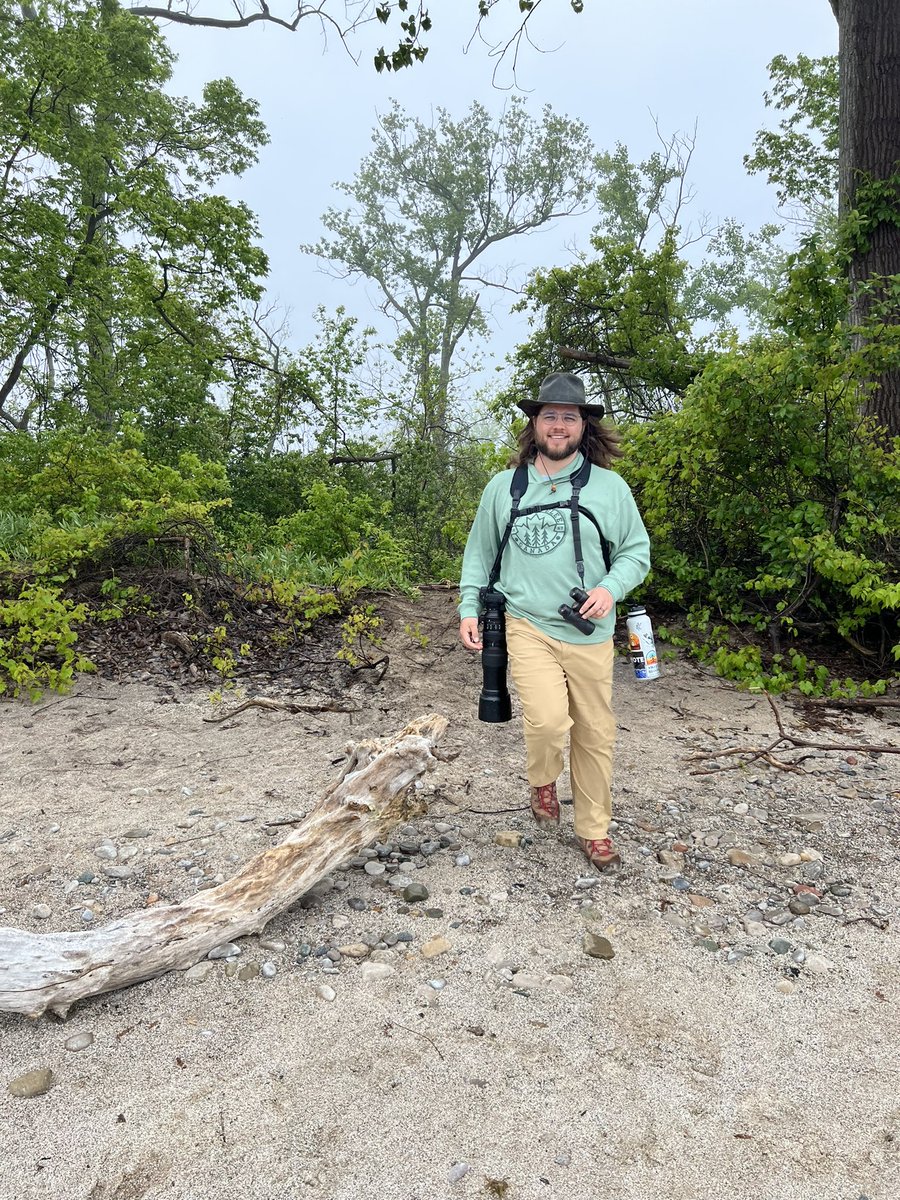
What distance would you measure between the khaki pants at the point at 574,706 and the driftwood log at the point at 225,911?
0.53 metres

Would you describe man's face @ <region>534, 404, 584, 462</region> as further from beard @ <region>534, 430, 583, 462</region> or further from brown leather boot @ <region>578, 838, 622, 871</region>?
brown leather boot @ <region>578, 838, 622, 871</region>

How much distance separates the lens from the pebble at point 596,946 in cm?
286

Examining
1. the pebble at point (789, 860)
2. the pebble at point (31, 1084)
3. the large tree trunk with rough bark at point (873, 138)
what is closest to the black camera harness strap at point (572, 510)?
the pebble at point (789, 860)

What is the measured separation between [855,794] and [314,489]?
641 centimetres

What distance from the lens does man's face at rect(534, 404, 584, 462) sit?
131 inches

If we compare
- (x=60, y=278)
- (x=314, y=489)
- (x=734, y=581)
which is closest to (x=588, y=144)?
(x=60, y=278)

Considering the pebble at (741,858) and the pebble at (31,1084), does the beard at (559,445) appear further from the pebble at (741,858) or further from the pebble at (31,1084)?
the pebble at (31,1084)

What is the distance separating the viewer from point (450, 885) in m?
3.34

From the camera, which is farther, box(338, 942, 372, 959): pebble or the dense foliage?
the dense foliage

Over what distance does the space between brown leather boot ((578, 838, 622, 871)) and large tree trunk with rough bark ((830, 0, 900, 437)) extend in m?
5.11

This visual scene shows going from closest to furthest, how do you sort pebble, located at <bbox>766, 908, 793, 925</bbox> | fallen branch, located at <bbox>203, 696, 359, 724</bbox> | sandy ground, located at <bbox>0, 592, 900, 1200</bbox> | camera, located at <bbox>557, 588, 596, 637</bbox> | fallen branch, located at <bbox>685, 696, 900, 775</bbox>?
sandy ground, located at <bbox>0, 592, 900, 1200</bbox> → pebble, located at <bbox>766, 908, 793, 925</bbox> → camera, located at <bbox>557, 588, 596, 637</bbox> → fallen branch, located at <bbox>685, 696, 900, 775</bbox> → fallen branch, located at <bbox>203, 696, 359, 724</bbox>

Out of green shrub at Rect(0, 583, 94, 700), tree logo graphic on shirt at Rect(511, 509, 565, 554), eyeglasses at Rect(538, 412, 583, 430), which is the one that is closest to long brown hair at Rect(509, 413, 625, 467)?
eyeglasses at Rect(538, 412, 583, 430)

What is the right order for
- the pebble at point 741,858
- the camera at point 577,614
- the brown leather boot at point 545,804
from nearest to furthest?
the camera at point 577,614 < the pebble at point 741,858 < the brown leather boot at point 545,804

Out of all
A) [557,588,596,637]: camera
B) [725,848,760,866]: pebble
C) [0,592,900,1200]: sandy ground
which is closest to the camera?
[0,592,900,1200]: sandy ground
